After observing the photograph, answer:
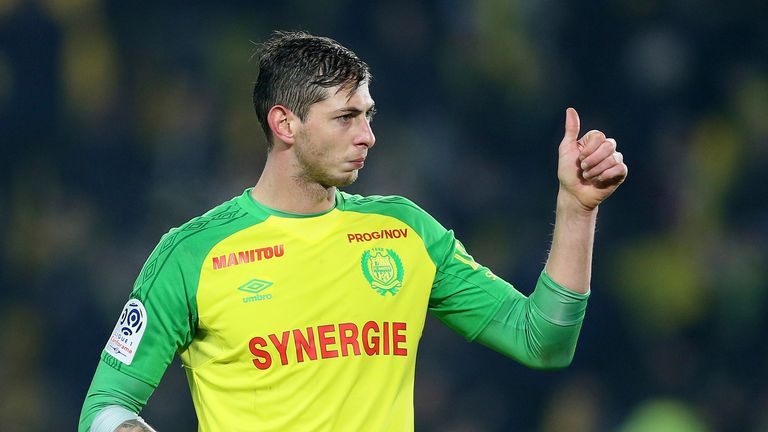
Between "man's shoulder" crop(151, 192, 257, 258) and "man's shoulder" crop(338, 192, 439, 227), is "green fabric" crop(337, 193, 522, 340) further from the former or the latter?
"man's shoulder" crop(151, 192, 257, 258)

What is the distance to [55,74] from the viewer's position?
6707 mm

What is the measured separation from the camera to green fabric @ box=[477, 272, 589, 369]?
124 inches

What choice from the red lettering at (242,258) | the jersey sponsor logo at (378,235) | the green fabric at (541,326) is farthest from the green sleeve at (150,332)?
the green fabric at (541,326)

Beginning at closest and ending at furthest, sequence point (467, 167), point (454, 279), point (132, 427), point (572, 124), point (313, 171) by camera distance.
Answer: point (132, 427) → point (572, 124) → point (313, 171) → point (454, 279) → point (467, 167)

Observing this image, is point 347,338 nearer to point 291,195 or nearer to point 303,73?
point 291,195

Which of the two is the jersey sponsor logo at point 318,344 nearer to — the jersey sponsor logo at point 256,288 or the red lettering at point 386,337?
the red lettering at point 386,337

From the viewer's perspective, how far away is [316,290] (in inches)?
127

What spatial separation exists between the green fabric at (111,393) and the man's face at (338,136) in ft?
2.62

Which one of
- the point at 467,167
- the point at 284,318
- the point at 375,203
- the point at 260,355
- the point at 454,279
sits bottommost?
the point at 260,355

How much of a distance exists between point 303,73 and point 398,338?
83 cm

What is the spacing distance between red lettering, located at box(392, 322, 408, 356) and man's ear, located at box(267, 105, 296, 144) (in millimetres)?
633

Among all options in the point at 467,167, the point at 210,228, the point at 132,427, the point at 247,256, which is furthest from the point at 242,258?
the point at 467,167

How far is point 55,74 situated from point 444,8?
2.42m

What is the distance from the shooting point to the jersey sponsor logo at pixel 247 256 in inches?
127
